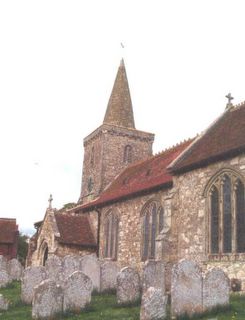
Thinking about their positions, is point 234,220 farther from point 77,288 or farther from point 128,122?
point 128,122

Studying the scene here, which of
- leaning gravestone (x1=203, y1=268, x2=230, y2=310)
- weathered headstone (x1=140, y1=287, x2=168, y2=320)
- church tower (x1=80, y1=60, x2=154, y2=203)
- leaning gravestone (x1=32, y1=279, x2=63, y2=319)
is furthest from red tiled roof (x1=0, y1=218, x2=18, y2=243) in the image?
weathered headstone (x1=140, y1=287, x2=168, y2=320)

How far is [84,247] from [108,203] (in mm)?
2909

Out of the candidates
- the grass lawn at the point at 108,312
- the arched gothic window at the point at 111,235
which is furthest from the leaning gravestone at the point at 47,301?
the arched gothic window at the point at 111,235

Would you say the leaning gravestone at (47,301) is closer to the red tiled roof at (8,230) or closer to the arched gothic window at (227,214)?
the arched gothic window at (227,214)

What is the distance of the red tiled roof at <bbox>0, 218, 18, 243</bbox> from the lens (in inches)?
1342

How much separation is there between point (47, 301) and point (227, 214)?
747 centimetres

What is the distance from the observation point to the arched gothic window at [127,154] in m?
33.9

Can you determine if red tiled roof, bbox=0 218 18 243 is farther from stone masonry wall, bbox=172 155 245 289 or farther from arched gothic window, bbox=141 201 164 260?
stone masonry wall, bbox=172 155 245 289

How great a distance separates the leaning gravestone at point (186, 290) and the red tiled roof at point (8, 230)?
79.5 feet

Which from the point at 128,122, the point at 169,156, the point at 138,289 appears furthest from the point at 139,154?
the point at 138,289

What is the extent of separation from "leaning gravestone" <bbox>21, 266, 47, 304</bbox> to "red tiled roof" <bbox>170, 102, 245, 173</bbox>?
6.81 meters

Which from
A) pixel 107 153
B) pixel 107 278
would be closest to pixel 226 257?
pixel 107 278

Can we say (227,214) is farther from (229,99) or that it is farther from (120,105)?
(120,105)

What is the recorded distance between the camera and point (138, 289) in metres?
13.6
